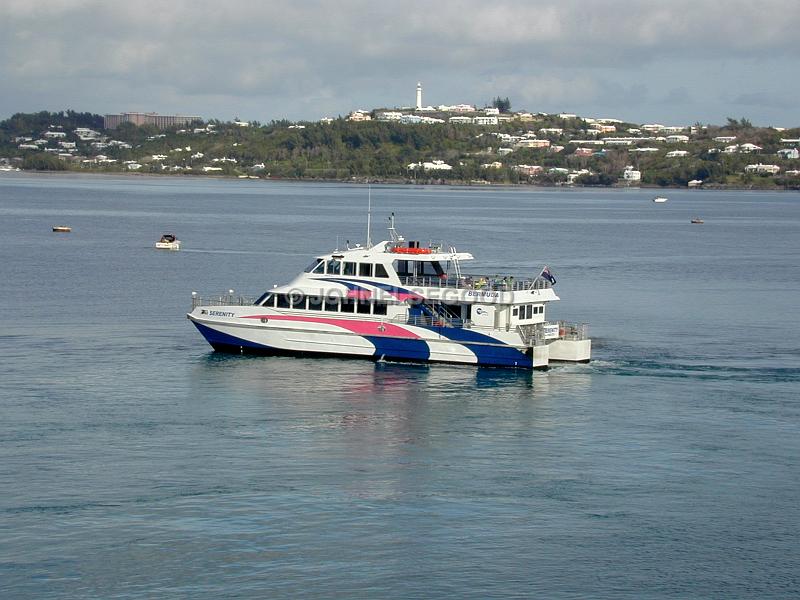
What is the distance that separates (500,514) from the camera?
3603cm

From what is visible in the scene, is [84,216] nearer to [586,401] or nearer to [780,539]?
[586,401]

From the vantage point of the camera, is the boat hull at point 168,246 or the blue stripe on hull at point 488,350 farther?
the boat hull at point 168,246

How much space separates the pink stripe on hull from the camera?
56.2m

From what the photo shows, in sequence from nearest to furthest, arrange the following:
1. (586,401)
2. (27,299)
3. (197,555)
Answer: (197,555) → (586,401) → (27,299)

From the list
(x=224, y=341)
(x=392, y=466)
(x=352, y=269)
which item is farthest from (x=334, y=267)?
(x=392, y=466)

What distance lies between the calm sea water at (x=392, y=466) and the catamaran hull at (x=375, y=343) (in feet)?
2.46

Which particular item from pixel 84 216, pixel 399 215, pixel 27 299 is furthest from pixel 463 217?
pixel 27 299

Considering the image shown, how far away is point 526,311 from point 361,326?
7.11 m

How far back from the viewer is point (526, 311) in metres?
57.2

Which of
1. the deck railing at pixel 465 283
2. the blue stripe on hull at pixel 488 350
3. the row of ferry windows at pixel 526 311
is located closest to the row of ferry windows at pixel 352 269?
the deck railing at pixel 465 283

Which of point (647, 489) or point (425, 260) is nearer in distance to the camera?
point (647, 489)

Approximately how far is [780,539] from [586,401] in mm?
16067

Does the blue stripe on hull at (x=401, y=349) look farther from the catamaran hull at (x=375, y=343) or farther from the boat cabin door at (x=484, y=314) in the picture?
the boat cabin door at (x=484, y=314)

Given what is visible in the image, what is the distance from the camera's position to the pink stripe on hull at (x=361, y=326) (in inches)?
2213
